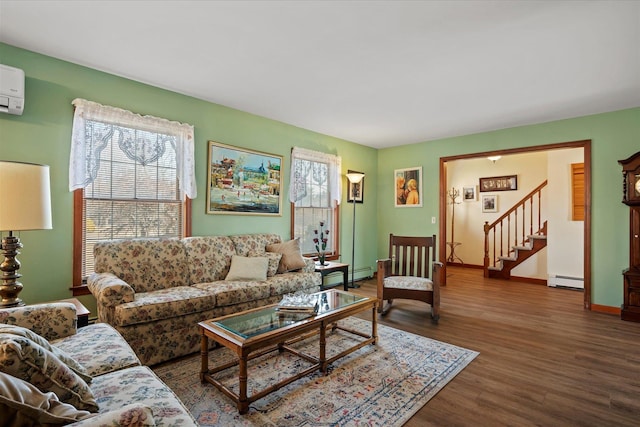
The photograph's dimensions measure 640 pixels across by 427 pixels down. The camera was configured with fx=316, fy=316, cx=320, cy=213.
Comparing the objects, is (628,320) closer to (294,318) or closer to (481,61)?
(481,61)

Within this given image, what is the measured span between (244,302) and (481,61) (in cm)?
309

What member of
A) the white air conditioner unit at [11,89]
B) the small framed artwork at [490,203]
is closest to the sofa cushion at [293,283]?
the white air conditioner unit at [11,89]

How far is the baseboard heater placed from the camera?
17.5 ft

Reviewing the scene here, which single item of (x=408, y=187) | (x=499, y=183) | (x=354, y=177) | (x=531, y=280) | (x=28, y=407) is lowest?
(x=531, y=280)

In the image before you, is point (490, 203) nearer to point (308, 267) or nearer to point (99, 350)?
point (308, 267)

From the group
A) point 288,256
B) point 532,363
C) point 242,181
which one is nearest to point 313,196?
point 242,181

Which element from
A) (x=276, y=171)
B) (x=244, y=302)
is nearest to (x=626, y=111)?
(x=276, y=171)

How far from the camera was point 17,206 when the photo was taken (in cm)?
197

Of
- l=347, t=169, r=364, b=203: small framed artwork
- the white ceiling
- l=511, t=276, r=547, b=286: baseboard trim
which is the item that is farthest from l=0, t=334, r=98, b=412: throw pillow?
l=511, t=276, r=547, b=286: baseboard trim

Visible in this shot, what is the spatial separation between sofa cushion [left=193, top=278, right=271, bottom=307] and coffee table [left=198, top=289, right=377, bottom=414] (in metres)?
0.52

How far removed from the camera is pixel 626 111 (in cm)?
391

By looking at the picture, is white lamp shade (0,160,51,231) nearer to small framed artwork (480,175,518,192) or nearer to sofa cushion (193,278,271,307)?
sofa cushion (193,278,271,307)

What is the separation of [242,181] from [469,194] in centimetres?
586

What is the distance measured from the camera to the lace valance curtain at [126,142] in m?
2.86
